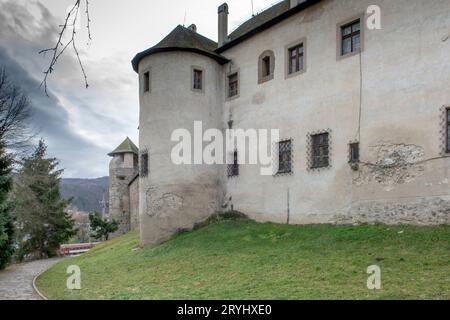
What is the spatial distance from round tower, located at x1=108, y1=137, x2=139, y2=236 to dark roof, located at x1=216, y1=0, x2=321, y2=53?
76.6ft

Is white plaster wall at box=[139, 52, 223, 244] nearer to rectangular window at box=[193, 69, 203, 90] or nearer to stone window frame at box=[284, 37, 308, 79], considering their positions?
rectangular window at box=[193, 69, 203, 90]

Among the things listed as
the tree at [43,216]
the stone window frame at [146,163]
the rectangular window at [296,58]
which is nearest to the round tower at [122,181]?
the tree at [43,216]

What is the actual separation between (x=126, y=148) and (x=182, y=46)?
25833 millimetres

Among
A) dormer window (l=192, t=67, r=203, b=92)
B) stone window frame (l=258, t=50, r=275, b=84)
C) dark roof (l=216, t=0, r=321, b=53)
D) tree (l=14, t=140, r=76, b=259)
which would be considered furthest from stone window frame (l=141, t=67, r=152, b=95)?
tree (l=14, t=140, r=76, b=259)

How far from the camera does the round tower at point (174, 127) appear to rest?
66.1ft

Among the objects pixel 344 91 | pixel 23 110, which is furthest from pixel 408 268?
pixel 23 110

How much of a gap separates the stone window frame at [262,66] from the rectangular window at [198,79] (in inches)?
138

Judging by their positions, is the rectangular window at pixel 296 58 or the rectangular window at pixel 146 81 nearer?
the rectangular window at pixel 296 58

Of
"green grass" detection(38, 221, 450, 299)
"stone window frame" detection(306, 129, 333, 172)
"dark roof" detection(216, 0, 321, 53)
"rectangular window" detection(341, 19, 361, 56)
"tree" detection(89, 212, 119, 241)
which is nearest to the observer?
"green grass" detection(38, 221, 450, 299)

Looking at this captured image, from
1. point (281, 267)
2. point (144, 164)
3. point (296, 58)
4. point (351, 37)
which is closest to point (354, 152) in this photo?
point (351, 37)

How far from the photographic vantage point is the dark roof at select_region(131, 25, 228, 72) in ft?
68.6

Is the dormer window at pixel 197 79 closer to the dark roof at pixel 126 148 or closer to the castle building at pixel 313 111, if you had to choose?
the castle building at pixel 313 111

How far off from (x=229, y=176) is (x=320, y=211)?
621 cm

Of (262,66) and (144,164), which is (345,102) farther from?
(144,164)
